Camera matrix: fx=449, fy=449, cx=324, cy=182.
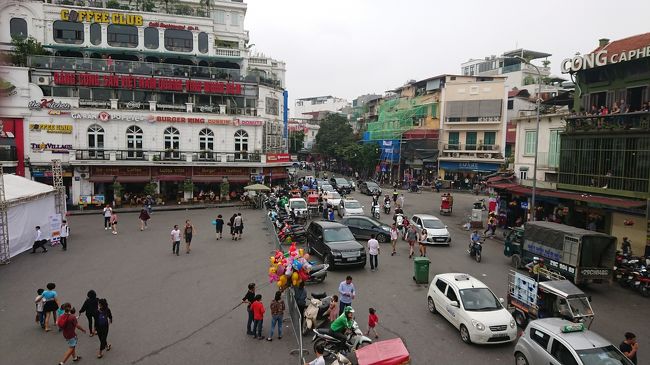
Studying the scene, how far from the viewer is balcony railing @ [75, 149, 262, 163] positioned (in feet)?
124

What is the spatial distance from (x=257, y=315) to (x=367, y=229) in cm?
1345

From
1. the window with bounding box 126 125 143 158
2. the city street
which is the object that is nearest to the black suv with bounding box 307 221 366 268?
the city street

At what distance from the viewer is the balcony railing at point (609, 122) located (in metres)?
19.6

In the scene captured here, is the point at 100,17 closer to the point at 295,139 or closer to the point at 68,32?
the point at 68,32

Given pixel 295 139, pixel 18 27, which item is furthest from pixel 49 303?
pixel 295 139

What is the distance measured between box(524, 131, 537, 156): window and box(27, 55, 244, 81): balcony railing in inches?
1026

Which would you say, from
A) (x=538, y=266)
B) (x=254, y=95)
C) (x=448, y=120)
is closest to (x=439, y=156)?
(x=448, y=120)

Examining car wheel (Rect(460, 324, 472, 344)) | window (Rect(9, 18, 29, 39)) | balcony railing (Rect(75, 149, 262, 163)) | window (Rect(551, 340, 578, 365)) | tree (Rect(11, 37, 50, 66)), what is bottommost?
car wheel (Rect(460, 324, 472, 344))

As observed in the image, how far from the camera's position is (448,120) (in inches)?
2190

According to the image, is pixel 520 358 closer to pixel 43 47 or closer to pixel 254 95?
pixel 254 95

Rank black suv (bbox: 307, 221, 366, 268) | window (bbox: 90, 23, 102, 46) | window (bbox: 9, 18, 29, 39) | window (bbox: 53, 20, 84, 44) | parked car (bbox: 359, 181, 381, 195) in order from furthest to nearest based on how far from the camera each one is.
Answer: parked car (bbox: 359, 181, 381, 195), window (bbox: 90, 23, 102, 46), window (bbox: 53, 20, 84, 44), window (bbox: 9, 18, 29, 39), black suv (bbox: 307, 221, 366, 268)

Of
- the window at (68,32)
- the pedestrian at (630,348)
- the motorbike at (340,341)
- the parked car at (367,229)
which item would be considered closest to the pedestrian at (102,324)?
the motorbike at (340,341)

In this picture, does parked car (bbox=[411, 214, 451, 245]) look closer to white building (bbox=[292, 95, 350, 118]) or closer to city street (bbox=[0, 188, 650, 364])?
city street (bbox=[0, 188, 650, 364])

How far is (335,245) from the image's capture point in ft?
59.6
